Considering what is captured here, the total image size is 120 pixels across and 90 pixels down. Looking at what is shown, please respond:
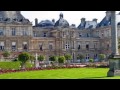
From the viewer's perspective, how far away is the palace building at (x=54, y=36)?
145 feet

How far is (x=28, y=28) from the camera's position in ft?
149

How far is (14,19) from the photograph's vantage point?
44.2m

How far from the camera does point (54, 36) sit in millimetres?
48969

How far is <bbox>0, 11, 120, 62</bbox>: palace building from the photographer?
1743 inches
